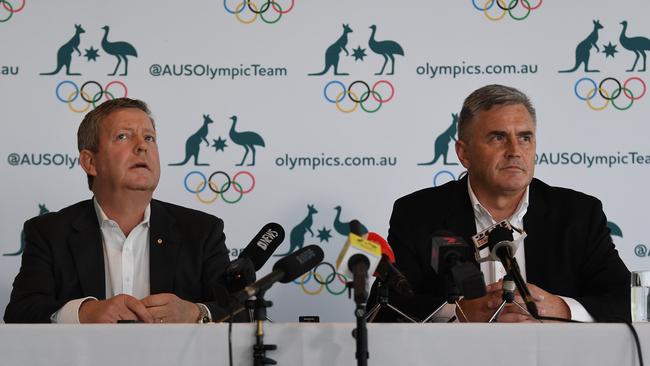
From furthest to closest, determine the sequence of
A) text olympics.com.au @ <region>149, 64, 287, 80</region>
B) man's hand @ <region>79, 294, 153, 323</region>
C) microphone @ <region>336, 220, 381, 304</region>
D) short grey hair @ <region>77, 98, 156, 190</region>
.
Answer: text olympics.com.au @ <region>149, 64, 287, 80</region>, short grey hair @ <region>77, 98, 156, 190</region>, man's hand @ <region>79, 294, 153, 323</region>, microphone @ <region>336, 220, 381, 304</region>

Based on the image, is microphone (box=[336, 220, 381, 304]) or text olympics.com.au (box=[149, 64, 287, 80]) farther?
text olympics.com.au (box=[149, 64, 287, 80])

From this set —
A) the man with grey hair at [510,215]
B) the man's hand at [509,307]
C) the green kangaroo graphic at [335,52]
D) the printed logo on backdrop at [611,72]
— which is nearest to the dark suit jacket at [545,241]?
the man with grey hair at [510,215]

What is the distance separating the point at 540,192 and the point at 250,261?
1496 mm

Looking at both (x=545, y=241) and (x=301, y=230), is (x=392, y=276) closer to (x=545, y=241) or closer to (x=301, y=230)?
(x=545, y=241)

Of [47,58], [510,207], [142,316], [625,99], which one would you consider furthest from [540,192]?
[47,58]

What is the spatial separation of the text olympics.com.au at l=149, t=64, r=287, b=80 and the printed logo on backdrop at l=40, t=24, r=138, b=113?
169 millimetres

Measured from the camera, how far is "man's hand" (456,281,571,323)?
108 inches

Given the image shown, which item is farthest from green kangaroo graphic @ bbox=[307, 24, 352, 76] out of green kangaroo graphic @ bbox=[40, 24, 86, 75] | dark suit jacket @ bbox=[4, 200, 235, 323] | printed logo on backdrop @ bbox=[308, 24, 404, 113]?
green kangaroo graphic @ bbox=[40, 24, 86, 75]

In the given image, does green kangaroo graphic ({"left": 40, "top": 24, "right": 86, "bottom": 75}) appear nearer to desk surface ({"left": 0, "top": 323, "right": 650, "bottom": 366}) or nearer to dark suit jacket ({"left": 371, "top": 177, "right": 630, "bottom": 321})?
dark suit jacket ({"left": 371, "top": 177, "right": 630, "bottom": 321})

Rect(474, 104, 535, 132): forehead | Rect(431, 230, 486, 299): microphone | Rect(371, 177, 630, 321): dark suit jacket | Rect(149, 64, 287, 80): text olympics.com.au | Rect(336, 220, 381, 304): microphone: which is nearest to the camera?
Rect(336, 220, 381, 304): microphone

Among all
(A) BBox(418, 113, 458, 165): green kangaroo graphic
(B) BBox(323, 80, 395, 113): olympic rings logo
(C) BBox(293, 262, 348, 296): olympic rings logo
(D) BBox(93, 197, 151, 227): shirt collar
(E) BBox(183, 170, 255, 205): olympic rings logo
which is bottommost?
(C) BBox(293, 262, 348, 296): olympic rings logo

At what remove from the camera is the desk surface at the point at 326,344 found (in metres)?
2.08

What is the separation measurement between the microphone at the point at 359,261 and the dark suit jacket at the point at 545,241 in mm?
1177

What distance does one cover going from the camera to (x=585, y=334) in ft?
6.84
